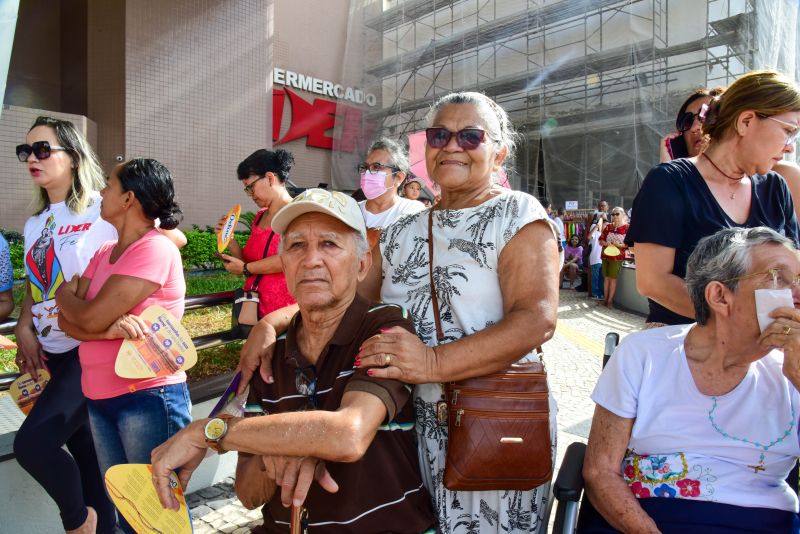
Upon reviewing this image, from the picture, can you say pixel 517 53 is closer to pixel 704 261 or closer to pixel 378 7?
pixel 378 7

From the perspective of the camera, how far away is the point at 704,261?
174 centimetres

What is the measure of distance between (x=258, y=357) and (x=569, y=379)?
455 cm

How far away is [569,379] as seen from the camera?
5.58 m

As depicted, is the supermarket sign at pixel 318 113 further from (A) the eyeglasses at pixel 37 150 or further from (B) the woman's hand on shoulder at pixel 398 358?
(B) the woman's hand on shoulder at pixel 398 358

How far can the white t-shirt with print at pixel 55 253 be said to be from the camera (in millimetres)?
2539

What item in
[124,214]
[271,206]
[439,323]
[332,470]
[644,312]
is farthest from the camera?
[644,312]

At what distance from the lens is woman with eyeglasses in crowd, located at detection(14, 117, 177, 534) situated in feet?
7.80

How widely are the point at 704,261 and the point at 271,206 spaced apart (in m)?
2.62

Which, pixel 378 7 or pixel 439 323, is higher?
pixel 378 7

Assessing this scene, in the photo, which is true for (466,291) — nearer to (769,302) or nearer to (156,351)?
(769,302)

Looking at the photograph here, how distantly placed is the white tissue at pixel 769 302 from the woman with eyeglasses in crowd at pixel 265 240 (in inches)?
97.5

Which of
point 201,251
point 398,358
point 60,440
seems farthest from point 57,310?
point 201,251

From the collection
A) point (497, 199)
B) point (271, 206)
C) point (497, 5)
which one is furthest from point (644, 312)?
point (497, 5)

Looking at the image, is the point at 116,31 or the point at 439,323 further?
the point at 116,31
